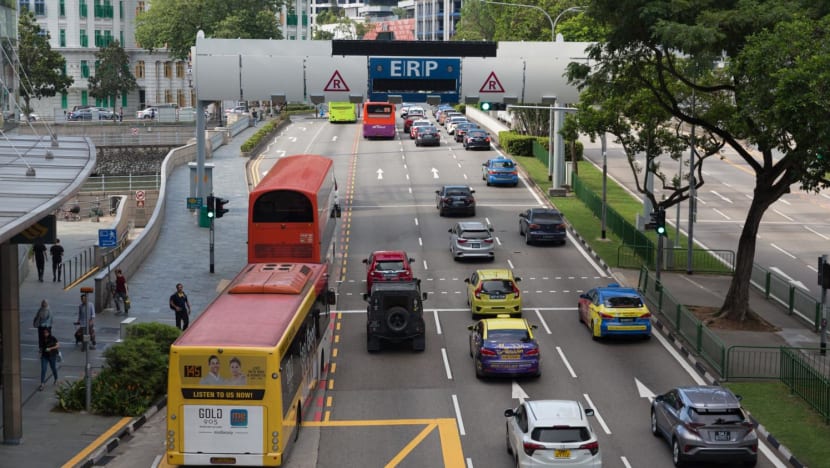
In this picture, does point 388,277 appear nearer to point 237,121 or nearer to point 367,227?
point 367,227

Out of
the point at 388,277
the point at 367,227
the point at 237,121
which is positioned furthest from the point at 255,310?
the point at 237,121

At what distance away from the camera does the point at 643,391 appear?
101 ft

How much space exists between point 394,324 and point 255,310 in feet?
34.0

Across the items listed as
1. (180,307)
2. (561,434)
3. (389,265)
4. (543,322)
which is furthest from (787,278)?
(561,434)

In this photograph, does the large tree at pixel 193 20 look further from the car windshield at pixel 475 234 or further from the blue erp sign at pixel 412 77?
the car windshield at pixel 475 234

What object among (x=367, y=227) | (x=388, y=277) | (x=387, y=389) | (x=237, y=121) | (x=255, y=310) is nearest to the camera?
(x=255, y=310)

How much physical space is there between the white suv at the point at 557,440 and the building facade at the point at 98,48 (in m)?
112

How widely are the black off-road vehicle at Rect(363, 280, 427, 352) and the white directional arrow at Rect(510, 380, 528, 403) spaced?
171 inches

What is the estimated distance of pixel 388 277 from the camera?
137 feet

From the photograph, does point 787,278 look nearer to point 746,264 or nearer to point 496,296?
point 746,264

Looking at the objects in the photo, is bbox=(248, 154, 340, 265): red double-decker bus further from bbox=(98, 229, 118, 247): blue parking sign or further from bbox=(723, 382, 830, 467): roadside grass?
bbox=(723, 382, 830, 467): roadside grass

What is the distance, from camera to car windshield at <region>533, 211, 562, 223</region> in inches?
2099

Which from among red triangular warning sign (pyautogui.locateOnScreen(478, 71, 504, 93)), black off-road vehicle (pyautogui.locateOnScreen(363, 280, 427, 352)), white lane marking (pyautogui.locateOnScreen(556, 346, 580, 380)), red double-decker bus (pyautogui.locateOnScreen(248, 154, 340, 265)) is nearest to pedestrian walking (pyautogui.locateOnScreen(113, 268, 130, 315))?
red double-decker bus (pyautogui.locateOnScreen(248, 154, 340, 265))

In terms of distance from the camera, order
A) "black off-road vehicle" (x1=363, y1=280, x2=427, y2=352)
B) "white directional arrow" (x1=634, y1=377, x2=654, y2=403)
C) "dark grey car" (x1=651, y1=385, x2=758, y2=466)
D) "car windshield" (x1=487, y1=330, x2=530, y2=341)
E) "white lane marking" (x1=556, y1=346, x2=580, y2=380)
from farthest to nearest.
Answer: "black off-road vehicle" (x1=363, y1=280, x2=427, y2=352) → "white lane marking" (x1=556, y1=346, x2=580, y2=380) → "car windshield" (x1=487, y1=330, x2=530, y2=341) → "white directional arrow" (x1=634, y1=377, x2=654, y2=403) → "dark grey car" (x1=651, y1=385, x2=758, y2=466)
